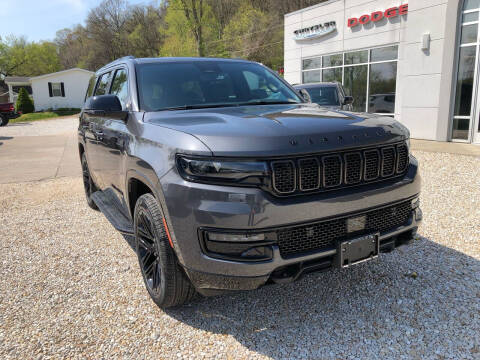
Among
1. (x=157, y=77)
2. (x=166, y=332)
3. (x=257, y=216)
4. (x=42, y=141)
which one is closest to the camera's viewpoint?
(x=257, y=216)

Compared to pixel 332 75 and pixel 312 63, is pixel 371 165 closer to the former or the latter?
pixel 332 75

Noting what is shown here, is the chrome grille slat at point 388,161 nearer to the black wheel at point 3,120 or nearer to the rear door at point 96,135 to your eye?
the rear door at point 96,135

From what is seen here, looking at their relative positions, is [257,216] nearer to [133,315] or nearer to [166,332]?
[166,332]

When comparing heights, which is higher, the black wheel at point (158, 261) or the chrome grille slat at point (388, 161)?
the chrome grille slat at point (388, 161)

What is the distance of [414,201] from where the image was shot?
279cm

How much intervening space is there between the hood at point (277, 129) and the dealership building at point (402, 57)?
10.2 m

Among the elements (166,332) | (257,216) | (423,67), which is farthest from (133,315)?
(423,67)

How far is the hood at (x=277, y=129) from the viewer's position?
→ 2.18m

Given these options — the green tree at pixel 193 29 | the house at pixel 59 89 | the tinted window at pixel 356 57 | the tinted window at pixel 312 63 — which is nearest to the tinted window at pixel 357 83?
the tinted window at pixel 356 57

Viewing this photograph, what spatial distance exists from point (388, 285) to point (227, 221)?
1794 millimetres

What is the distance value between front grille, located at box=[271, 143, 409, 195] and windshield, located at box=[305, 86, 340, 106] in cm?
663

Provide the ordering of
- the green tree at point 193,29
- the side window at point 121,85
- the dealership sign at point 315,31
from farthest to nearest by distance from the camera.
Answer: the green tree at point 193,29, the dealership sign at point 315,31, the side window at point 121,85

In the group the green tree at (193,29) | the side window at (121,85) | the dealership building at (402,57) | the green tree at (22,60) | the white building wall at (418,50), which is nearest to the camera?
the side window at (121,85)

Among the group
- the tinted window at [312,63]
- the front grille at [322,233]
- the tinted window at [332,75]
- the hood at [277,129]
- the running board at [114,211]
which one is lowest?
the running board at [114,211]
